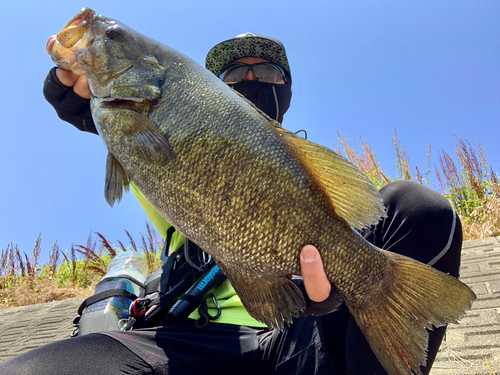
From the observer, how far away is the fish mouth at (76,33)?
157cm

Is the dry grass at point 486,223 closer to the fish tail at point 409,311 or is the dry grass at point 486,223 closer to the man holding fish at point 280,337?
the man holding fish at point 280,337

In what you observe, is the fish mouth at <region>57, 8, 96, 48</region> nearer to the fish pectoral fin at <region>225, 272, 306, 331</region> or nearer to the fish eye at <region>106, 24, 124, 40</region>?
the fish eye at <region>106, 24, 124, 40</region>

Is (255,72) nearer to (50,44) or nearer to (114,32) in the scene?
(114,32)

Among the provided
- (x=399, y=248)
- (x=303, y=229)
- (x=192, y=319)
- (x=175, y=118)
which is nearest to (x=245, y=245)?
(x=303, y=229)

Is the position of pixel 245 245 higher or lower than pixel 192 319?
higher

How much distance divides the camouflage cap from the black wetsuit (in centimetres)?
130

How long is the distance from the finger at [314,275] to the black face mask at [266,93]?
1649 millimetres

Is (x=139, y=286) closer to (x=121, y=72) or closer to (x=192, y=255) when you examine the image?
(x=192, y=255)

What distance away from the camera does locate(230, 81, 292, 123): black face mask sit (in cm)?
257

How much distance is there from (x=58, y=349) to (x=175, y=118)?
47.2 inches

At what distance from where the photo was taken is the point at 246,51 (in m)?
2.69

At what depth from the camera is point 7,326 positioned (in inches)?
187

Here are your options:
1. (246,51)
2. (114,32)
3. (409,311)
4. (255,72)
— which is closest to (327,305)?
(409,311)

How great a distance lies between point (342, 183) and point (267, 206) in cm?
35
